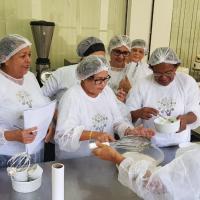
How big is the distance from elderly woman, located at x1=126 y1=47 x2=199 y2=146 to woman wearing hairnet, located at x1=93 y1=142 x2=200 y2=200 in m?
0.82

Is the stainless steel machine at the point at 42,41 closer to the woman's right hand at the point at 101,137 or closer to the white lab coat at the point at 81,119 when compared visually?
the white lab coat at the point at 81,119

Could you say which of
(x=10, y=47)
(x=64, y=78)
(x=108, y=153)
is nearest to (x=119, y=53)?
(x=64, y=78)

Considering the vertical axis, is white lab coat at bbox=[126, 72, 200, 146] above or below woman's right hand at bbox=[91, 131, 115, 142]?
above

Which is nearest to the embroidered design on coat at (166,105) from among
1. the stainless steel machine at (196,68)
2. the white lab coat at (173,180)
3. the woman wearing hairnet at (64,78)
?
the woman wearing hairnet at (64,78)

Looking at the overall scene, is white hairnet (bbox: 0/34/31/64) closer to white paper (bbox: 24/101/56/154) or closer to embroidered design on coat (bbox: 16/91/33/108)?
embroidered design on coat (bbox: 16/91/33/108)

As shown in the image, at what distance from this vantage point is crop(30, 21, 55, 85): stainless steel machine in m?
2.99

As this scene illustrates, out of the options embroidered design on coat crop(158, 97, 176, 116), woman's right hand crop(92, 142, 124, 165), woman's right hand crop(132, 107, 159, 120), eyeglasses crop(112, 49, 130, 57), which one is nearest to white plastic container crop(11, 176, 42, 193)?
woman's right hand crop(92, 142, 124, 165)

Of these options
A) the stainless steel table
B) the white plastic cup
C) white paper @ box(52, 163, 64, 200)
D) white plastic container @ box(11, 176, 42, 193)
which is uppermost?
white paper @ box(52, 163, 64, 200)

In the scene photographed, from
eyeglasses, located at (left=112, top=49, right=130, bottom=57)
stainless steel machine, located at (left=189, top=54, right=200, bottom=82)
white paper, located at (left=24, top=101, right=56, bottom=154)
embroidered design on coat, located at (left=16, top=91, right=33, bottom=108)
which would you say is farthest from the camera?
stainless steel machine, located at (left=189, top=54, right=200, bottom=82)

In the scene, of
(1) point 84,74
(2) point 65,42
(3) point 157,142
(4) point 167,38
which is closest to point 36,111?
(1) point 84,74

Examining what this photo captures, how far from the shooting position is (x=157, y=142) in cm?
182

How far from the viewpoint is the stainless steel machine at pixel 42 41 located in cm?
299

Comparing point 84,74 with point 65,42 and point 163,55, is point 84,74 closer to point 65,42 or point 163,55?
point 163,55

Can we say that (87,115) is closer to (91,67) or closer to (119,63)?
(91,67)
